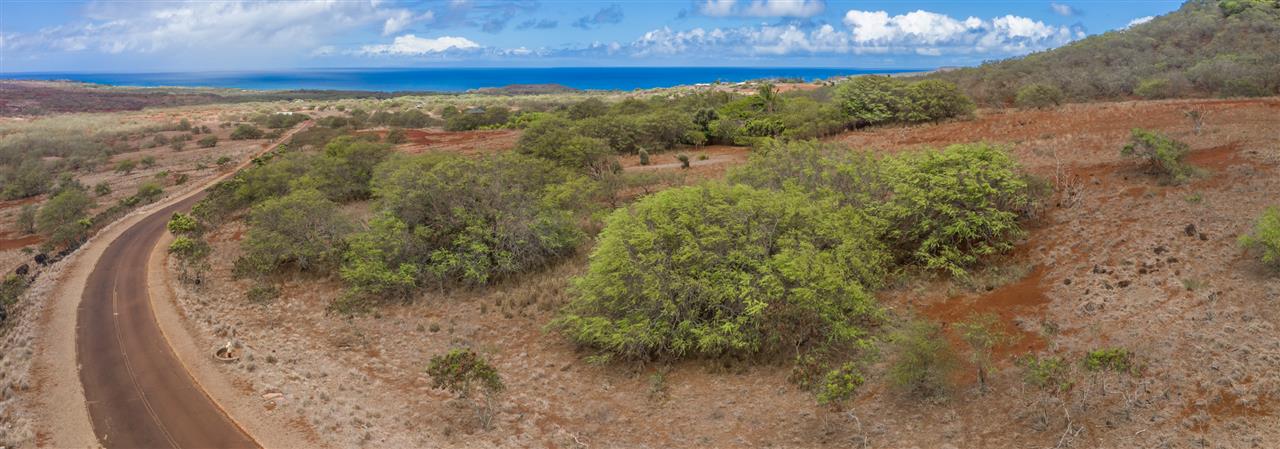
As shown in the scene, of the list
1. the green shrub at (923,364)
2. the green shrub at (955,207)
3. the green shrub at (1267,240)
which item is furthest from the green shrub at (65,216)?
the green shrub at (1267,240)

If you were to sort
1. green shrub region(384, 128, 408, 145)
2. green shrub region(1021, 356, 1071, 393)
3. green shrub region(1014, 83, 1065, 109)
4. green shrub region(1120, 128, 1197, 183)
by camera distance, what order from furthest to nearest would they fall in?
green shrub region(384, 128, 408, 145)
green shrub region(1014, 83, 1065, 109)
green shrub region(1120, 128, 1197, 183)
green shrub region(1021, 356, 1071, 393)

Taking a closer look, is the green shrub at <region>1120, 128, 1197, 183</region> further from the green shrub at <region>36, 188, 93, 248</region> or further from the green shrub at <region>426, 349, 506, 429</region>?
the green shrub at <region>36, 188, 93, 248</region>

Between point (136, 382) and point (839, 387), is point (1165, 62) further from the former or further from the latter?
point (136, 382)

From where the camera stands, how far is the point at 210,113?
3863 inches

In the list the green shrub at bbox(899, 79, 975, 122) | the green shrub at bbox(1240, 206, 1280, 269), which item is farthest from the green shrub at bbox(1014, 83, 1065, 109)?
the green shrub at bbox(1240, 206, 1280, 269)

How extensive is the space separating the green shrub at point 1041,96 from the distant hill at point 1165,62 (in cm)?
236

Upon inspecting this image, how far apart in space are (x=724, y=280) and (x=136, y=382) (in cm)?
1521

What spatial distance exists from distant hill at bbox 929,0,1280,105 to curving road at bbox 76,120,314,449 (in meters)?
46.7

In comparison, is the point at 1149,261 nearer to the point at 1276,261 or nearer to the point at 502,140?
the point at 1276,261

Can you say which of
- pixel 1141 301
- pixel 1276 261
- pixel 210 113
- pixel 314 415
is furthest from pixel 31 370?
pixel 210 113

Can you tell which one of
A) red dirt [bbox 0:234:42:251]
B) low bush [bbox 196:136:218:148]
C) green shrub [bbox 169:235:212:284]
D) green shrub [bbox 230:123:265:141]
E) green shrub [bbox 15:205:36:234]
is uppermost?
green shrub [bbox 230:123:265:141]

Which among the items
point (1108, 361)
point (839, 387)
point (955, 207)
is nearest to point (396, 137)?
point (955, 207)

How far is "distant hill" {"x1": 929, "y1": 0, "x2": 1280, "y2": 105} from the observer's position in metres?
38.5

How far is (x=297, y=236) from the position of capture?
27.0m
